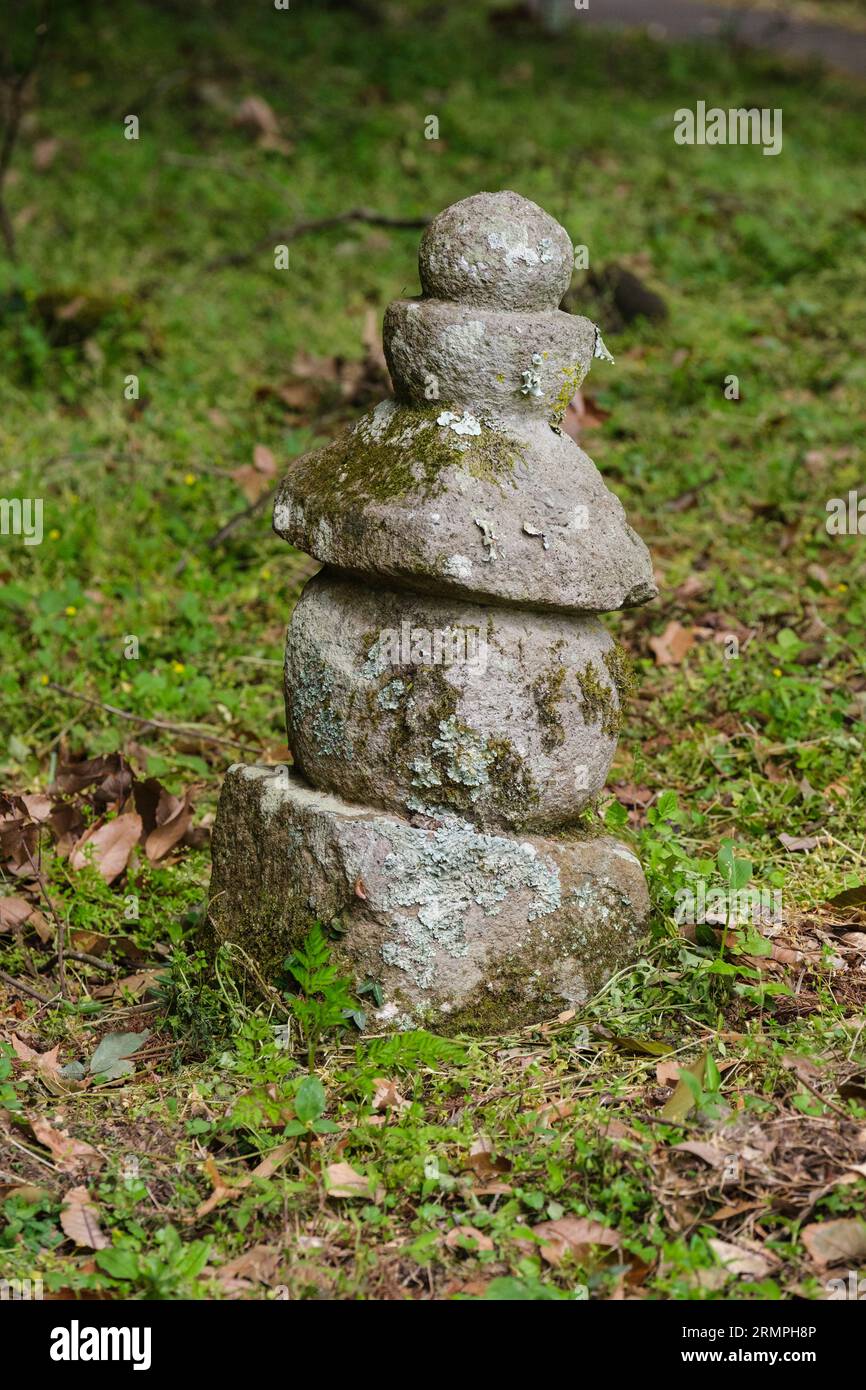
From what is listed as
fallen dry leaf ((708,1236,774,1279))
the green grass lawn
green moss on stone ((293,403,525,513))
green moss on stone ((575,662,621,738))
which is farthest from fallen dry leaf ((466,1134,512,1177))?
green moss on stone ((293,403,525,513))

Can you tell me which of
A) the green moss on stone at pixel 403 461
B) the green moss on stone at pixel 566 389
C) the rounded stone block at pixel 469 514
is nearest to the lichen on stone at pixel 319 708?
the rounded stone block at pixel 469 514

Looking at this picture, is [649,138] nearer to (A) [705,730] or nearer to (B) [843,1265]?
(A) [705,730]

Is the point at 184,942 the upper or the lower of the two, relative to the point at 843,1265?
upper

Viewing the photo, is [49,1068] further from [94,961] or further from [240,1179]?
[240,1179]

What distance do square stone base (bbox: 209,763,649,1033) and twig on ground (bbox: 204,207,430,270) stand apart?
4437mm

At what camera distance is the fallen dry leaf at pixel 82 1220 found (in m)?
2.79

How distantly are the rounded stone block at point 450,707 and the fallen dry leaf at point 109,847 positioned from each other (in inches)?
38.9

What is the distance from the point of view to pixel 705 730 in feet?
15.4

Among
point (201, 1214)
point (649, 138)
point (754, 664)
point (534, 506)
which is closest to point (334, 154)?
point (649, 138)

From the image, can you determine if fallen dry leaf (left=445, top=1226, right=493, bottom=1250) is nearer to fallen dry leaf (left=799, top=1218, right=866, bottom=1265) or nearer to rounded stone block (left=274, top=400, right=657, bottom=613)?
fallen dry leaf (left=799, top=1218, right=866, bottom=1265)

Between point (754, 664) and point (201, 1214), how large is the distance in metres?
2.90
